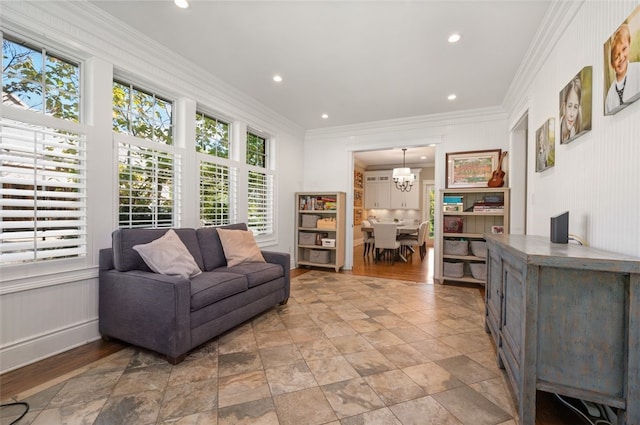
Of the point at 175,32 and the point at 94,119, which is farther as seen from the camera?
the point at 175,32

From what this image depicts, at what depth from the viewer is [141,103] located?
2.89 meters

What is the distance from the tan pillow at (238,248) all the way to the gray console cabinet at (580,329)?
2538 mm

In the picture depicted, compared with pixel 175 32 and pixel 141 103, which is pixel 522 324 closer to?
pixel 175 32

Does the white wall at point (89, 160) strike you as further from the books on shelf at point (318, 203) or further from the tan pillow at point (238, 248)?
the books on shelf at point (318, 203)

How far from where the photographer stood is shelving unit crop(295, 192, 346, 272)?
200 inches

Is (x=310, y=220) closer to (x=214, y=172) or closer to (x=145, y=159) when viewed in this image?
(x=214, y=172)

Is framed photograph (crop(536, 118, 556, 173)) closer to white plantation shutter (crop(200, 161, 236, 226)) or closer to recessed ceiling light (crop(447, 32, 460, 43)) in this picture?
recessed ceiling light (crop(447, 32, 460, 43))

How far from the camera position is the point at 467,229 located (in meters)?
4.54

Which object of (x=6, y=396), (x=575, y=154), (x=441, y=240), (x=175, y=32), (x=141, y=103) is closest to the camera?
(x=6, y=396)

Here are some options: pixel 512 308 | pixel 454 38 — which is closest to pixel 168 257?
pixel 512 308

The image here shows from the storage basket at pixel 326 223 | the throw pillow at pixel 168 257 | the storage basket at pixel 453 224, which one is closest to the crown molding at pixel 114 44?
the throw pillow at pixel 168 257

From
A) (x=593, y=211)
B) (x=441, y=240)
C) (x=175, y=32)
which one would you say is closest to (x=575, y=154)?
(x=593, y=211)

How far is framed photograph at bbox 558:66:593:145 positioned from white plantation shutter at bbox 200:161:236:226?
3590mm

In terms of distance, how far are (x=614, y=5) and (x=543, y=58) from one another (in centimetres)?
120
